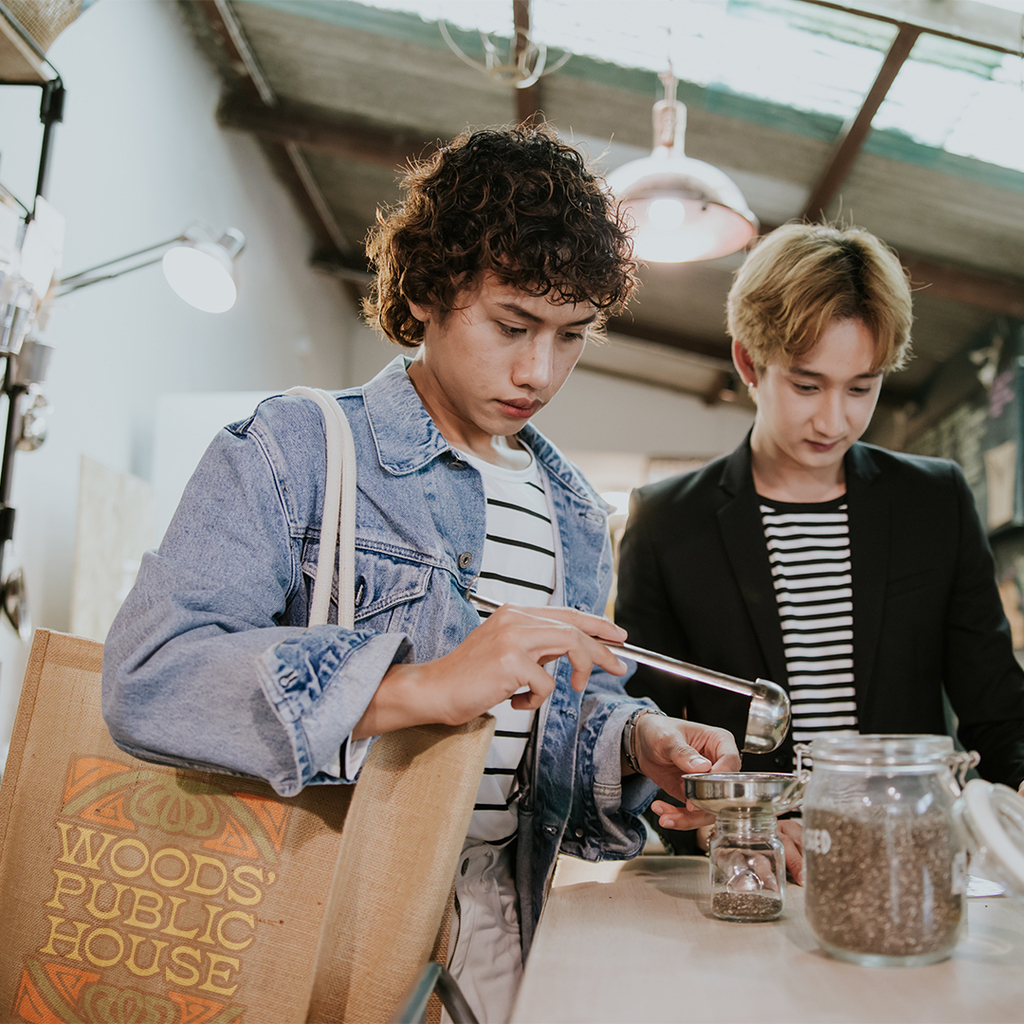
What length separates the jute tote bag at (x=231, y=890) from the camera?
2.77ft

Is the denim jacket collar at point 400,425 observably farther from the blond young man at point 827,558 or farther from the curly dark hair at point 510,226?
the blond young man at point 827,558

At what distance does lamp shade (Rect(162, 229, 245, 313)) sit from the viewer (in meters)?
3.48

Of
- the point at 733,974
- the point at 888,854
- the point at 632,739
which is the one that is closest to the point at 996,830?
the point at 888,854

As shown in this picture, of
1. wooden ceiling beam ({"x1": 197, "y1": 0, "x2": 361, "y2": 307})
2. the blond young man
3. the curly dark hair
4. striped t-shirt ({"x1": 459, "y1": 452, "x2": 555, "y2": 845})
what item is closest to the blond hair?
the blond young man

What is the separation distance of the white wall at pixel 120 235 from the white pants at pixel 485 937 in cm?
182

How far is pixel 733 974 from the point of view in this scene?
2.53 ft

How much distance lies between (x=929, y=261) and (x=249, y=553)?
5094 mm

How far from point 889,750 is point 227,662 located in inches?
21.9

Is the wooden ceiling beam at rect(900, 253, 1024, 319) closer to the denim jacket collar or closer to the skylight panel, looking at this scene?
the skylight panel

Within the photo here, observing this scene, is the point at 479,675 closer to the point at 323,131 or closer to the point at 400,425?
the point at 400,425

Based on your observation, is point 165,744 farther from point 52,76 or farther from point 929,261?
point 929,261

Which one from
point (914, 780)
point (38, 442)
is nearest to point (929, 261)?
point (38, 442)

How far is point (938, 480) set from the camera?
5.74 ft

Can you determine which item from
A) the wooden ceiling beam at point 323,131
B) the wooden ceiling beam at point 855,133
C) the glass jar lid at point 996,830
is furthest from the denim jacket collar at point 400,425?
the wooden ceiling beam at point 323,131
